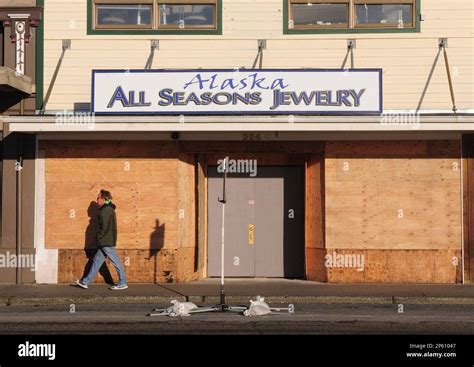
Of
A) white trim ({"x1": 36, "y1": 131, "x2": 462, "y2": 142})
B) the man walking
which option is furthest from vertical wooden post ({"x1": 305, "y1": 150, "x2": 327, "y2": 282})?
the man walking

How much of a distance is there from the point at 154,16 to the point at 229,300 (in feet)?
22.5

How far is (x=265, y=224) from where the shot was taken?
19.6m

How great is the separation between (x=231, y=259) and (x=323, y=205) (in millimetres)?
2542

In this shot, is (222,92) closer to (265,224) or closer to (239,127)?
(239,127)

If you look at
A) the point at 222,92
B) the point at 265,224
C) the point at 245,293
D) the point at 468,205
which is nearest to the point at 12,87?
the point at 222,92

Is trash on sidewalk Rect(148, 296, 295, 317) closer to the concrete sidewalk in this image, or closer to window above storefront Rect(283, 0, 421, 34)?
the concrete sidewalk

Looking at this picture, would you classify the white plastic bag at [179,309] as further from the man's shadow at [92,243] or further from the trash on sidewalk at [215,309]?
the man's shadow at [92,243]

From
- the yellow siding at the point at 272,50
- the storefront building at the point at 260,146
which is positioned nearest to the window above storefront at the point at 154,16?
the storefront building at the point at 260,146

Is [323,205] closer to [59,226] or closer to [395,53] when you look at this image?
[395,53]

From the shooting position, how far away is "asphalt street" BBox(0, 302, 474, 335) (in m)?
12.2

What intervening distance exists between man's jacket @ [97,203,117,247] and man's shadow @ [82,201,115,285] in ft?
4.22

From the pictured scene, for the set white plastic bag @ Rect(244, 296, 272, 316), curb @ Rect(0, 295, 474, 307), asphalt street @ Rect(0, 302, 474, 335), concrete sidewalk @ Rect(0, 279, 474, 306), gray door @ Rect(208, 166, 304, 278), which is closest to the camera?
asphalt street @ Rect(0, 302, 474, 335)
